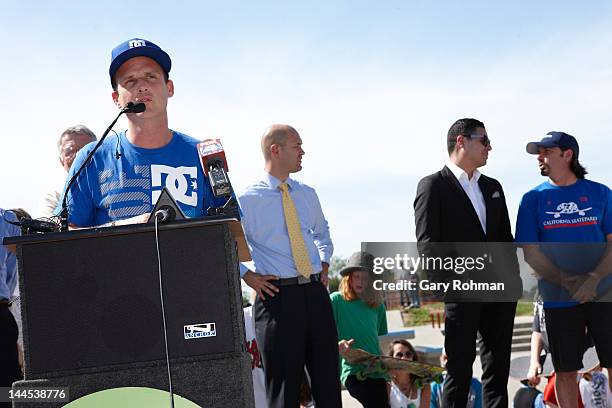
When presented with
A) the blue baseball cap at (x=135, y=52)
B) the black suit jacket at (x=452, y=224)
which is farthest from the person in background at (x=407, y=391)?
the blue baseball cap at (x=135, y=52)

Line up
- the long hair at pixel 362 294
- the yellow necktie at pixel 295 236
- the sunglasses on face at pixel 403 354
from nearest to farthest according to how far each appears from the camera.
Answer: the yellow necktie at pixel 295 236
the long hair at pixel 362 294
the sunglasses on face at pixel 403 354

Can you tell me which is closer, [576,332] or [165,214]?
[165,214]

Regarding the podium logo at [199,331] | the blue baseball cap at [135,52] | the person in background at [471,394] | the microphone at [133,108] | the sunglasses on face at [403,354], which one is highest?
the blue baseball cap at [135,52]

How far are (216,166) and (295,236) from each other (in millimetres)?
2651

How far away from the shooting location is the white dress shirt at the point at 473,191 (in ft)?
18.6

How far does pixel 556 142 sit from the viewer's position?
20.1ft

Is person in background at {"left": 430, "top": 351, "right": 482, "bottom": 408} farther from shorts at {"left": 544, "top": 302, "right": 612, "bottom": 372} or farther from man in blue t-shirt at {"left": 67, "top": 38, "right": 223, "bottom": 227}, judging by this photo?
man in blue t-shirt at {"left": 67, "top": 38, "right": 223, "bottom": 227}

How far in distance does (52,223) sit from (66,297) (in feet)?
1.12

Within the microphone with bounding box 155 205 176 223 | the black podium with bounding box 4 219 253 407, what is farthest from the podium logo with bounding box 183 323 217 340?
A: the microphone with bounding box 155 205 176 223

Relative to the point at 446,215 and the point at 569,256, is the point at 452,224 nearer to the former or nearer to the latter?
the point at 446,215

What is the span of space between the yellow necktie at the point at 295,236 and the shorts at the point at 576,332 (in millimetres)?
1998

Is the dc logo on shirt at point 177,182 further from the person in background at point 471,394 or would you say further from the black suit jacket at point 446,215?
the person in background at point 471,394

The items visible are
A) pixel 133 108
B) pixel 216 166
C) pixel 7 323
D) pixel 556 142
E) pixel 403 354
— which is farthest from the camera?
pixel 403 354

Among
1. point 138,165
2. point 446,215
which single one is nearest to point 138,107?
point 138,165
